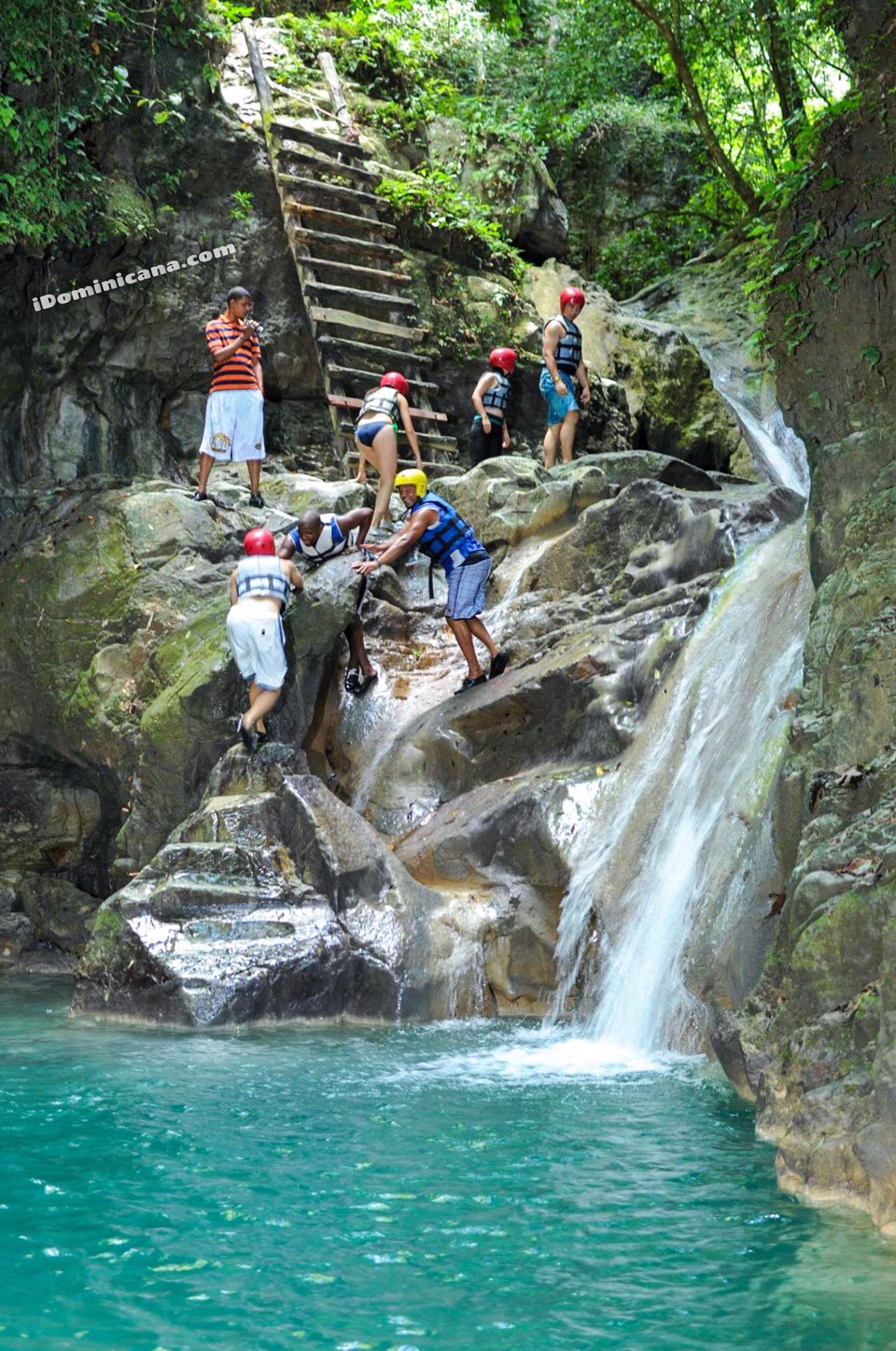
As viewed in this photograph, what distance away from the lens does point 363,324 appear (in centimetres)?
1525

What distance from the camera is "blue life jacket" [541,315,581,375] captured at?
13.0m

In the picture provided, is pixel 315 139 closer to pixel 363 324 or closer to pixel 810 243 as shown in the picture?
pixel 363 324

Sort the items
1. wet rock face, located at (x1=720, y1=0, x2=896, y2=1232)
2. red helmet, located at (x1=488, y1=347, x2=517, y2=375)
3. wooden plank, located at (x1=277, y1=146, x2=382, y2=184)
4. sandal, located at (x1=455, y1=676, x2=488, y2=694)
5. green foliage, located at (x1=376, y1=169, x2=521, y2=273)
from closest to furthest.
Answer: wet rock face, located at (x1=720, y1=0, x2=896, y2=1232) → sandal, located at (x1=455, y1=676, x2=488, y2=694) → red helmet, located at (x1=488, y1=347, x2=517, y2=375) → wooden plank, located at (x1=277, y1=146, x2=382, y2=184) → green foliage, located at (x1=376, y1=169, x2=521, y2=273)

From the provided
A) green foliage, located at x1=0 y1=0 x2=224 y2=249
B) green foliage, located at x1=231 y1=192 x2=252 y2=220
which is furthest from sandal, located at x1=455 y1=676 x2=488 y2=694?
green foliage, located at x1=231 y1=192 x2=252 y2=220

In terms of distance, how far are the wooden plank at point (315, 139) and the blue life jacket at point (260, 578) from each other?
8630 mm

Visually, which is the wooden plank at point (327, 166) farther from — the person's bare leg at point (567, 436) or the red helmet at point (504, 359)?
the person's bare leg at point (567, 436)

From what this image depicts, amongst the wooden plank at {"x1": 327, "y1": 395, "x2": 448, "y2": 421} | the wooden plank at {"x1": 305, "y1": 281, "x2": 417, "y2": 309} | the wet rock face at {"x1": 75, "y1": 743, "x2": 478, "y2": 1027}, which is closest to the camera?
the wet rock face at {"x1": 75, "y1": 743, "x2": 478, "y2": 1027}

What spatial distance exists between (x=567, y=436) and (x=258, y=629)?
18.7ft

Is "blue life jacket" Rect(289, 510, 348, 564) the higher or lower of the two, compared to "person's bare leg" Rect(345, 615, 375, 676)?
higher

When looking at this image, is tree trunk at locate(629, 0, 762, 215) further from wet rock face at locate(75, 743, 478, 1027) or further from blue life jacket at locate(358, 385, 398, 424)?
wet rock face at locate(75, 743, 478, 1027)

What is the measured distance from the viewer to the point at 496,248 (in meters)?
17.6

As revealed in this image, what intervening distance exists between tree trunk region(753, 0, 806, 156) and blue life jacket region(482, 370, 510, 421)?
6401mm

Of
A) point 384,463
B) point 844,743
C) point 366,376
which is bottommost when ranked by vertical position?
point 844,743

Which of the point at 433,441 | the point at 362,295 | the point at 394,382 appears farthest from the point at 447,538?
the point at 362,295
